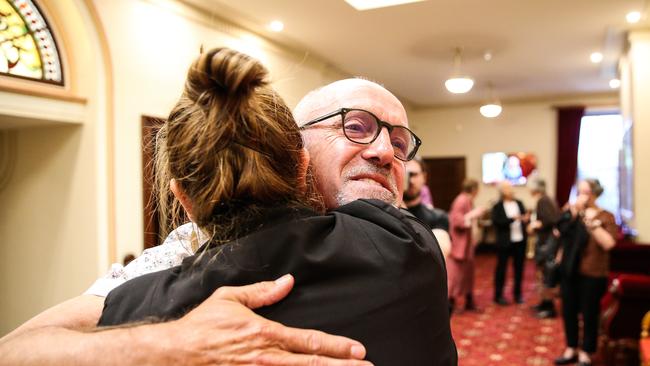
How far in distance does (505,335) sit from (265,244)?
5.43 metres

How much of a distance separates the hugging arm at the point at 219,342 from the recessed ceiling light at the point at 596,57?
335 inches

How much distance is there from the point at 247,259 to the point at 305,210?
0.12 meters

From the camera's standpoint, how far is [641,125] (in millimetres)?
6336

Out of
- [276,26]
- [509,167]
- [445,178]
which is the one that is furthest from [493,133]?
[276,26]

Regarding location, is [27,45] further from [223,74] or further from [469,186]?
[469,186]

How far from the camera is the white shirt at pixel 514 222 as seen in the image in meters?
6.79

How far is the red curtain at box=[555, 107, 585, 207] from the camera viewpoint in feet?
37.5

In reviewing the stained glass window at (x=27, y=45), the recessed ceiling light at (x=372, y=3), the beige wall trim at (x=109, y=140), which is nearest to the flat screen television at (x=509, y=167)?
the recessed ceiling light at (x=372, y=3)

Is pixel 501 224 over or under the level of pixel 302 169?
under

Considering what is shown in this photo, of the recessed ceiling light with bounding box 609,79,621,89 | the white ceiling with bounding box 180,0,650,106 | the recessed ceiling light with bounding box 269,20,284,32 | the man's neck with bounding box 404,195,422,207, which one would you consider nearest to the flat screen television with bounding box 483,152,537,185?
the recessed ceiling light with bounding box 609,79,621,89

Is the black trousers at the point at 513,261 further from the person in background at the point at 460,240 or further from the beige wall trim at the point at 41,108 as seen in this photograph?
the beige wall trim at the point at 41,108

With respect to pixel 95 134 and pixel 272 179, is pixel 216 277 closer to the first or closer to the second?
pixel 272 179

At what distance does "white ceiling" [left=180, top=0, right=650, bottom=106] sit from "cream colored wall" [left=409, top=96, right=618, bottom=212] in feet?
6.39

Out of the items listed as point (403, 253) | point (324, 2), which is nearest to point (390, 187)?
point (403, 253)
